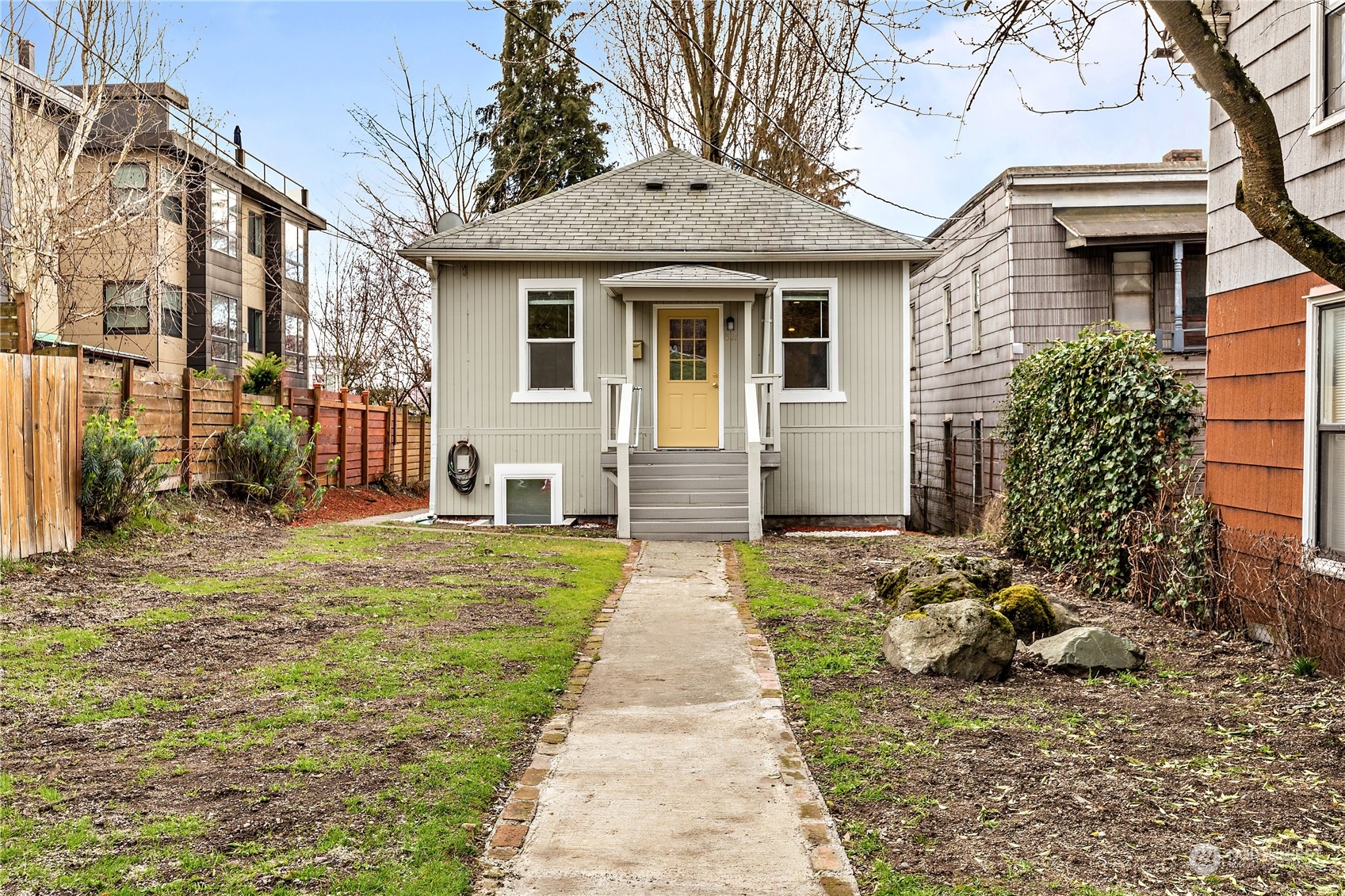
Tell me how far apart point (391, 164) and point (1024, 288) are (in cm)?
1739

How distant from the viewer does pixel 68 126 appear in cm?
2052

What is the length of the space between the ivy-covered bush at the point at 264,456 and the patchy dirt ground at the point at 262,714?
4210mm

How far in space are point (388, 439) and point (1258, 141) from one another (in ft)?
66.7

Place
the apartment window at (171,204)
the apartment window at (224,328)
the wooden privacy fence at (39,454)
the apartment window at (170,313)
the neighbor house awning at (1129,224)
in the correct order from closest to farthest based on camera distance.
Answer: the wooden privacy fence at (39,454), the neighbor house awning at (1129,224), the apartment window at (171,204), the apartment window at (170,313), the apartment window at (224,328)

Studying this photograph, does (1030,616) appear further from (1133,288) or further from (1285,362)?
(1133,288)

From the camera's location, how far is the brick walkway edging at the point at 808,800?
3.59 metres

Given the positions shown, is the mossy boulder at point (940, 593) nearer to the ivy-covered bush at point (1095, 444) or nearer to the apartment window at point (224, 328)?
the ivy-covered bush at point (1095, 444)

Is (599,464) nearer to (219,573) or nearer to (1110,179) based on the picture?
(219,573)

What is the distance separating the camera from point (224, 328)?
28.1 m

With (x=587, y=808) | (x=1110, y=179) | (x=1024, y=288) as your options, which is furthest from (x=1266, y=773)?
(x=1110, y=179)

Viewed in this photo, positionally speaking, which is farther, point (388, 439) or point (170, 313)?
point (170, 313)

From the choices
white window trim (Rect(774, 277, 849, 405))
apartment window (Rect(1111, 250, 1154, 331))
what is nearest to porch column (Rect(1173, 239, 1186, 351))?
apartment window (Rect(1111, 250, 1154, 331))

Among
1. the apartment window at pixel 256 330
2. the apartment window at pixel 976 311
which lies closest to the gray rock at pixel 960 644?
the apartment window at pixel 976 311

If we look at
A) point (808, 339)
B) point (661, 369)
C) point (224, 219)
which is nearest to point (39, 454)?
point (661, 369)
